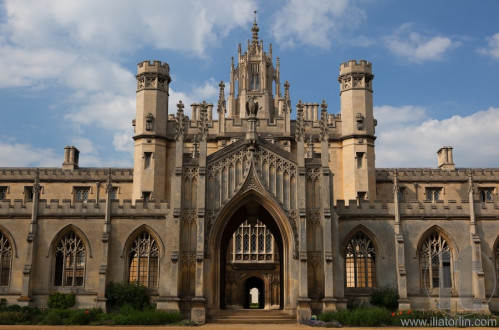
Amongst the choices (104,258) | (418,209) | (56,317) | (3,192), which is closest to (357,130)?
(418,209)

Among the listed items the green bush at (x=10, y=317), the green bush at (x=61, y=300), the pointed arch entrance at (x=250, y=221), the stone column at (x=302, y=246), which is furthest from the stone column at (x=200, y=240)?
the green bush at (x=10, y=317)

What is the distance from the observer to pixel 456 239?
3338 cm

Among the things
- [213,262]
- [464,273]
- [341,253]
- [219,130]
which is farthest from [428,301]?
[219,130]

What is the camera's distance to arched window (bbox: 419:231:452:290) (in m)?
33.3

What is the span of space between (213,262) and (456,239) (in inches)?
539

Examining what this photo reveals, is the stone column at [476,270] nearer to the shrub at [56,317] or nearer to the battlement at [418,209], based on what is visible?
the battlement at [418,209]

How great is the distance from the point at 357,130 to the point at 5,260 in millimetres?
25671

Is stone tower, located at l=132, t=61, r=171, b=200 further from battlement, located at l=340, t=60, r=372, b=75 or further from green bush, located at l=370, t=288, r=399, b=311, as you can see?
green bush, located at l=370, t=288, r=399, b=311

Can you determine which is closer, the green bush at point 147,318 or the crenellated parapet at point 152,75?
the green bush at point 147,318

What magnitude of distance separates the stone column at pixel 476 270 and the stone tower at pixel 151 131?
21603 mm

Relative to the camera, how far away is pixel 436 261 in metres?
33.6

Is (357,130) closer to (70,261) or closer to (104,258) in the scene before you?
(104,258)

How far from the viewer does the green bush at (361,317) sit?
1112 inches

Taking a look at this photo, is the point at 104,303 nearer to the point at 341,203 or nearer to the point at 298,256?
the point at 298,256
